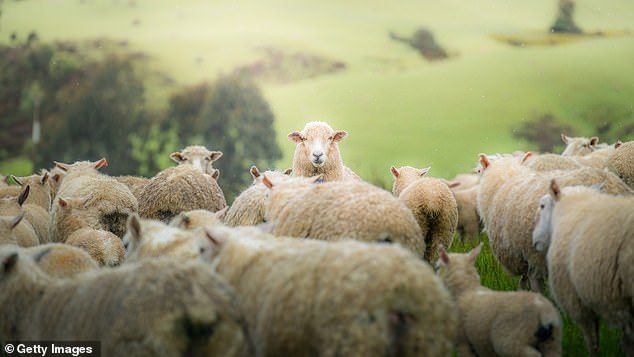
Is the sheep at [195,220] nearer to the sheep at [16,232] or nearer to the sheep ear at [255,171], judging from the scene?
the sheep at [16,232]

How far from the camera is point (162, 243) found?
458cm

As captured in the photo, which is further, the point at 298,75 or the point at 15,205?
the point at 298,75

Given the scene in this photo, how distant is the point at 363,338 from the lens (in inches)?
132

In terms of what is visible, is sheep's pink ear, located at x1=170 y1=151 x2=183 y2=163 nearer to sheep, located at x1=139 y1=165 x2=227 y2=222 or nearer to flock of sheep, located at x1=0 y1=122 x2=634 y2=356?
sheep, located at x1=139 y1=165 x2=227 y2=222

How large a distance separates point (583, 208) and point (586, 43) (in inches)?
597

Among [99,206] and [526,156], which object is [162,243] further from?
[526,156]

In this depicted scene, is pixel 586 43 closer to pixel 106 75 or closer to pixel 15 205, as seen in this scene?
pixel 106 75

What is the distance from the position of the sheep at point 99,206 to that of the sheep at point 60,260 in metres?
2.29

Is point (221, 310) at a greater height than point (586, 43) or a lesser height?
greater

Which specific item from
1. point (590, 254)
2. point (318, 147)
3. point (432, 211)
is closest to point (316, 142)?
point (318, 147)

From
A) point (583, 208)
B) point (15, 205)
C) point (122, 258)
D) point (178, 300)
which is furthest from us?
point (15, 205)

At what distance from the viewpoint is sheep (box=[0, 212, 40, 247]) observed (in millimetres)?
5746

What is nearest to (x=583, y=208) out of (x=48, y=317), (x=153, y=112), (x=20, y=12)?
(x=48, y=317)

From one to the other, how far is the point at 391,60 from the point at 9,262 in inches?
660
